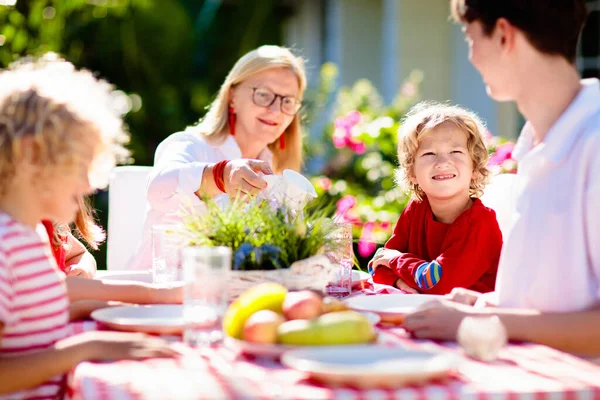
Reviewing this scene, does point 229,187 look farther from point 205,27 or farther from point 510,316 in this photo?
point 205,27

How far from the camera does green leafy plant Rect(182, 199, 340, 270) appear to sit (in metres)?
2.27

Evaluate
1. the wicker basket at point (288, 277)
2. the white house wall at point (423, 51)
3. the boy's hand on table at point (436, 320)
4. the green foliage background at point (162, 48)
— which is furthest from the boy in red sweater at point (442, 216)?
the green foliage background at point (162, 48)

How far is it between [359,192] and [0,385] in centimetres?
577

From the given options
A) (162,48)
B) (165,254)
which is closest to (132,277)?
(165,254)

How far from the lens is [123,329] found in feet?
6.75

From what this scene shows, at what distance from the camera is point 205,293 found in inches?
74.9

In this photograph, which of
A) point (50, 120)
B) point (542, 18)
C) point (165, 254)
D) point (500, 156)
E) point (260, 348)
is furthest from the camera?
point (500, 156)

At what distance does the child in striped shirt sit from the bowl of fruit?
170 millimetres

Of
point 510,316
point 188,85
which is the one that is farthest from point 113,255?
point 188,85

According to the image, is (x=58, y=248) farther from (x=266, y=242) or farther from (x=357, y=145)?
(x=357, y=145)

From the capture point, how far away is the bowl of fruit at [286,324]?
70.6 inches

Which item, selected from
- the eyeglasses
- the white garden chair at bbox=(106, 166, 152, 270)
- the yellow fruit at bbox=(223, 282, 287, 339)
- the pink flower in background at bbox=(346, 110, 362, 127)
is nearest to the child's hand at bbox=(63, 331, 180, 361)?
the yellow fruit at bbox=(223, 282, 287, 339)

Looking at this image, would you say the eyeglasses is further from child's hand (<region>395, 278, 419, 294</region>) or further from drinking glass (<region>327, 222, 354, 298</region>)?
drinking glass (<region>327, 222, 354, 298</region>)

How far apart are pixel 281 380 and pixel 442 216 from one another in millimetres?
1630
